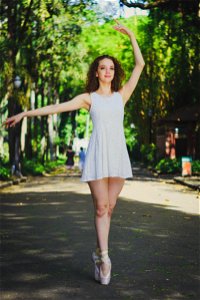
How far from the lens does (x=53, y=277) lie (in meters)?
5.91

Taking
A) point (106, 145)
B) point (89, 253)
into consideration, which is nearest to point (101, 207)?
point (106, 145)

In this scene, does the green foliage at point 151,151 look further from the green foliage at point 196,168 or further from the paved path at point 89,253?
the paved path at point 89,253

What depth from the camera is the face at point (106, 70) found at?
5.86 meters

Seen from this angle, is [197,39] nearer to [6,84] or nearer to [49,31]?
[49,31]

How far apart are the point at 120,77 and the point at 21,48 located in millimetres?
21519

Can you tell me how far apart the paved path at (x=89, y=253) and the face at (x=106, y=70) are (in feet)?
6.24

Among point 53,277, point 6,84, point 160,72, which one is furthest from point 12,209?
point 160,72

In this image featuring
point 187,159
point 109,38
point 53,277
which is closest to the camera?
point 53,277

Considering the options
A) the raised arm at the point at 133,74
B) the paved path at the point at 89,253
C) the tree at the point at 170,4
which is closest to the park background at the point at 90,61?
the tree at the point at 170,4

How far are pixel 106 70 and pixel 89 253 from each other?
2497 millimetres

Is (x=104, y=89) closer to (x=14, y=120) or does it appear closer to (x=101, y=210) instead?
(x=14, y=120)

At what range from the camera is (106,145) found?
5.70 m

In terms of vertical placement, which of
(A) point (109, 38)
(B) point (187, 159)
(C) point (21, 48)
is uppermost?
(A) point (109, 38)

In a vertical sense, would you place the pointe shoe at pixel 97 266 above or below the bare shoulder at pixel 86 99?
below
